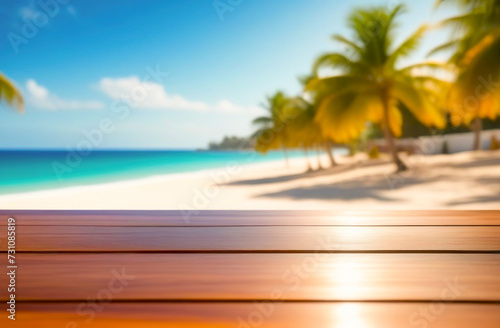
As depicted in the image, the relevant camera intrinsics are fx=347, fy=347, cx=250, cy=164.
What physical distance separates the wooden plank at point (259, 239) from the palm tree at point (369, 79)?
7.12 metres

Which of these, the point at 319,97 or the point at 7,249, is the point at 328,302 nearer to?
the point at 7,249

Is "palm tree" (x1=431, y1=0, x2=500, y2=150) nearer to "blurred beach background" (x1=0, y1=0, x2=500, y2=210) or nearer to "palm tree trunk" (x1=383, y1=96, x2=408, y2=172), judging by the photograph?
"blurred beach background" (x1=0, y1=0, x2=500, y2=210)

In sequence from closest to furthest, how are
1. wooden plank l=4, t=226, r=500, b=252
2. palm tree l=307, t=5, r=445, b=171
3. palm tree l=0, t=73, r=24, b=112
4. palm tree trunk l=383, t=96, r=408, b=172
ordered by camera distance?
1. wooden plank l=4, t=226, r=500, b=252
2. palm tree l=0, t=73, r=24, b=112
3. palm tree l=307, t=5, r=445, b=171
4. palm tree trunk l=383, t=96, r=408, b=172

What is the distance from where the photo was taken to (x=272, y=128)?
52.8 ft

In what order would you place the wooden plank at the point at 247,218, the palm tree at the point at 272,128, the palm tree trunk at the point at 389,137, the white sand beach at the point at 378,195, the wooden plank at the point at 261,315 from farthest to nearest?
1. the palm tree at the point at 272,128
2. the palm tree trunk at the point at 389,137
3. the white sand beach at the point at 378,195
4. the wooden plank at the point at 247,218
5. the wooden plank at the point at 261,315

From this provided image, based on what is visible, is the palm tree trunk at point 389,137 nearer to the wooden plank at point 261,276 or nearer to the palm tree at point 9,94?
the palm tree at point 9,94

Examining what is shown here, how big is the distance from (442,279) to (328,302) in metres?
0.23

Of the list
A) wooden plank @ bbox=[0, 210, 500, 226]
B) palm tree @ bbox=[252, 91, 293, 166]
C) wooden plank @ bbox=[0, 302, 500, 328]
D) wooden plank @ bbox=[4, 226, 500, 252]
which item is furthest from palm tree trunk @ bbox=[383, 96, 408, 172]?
wooden plank @ bbox=[0, 302, 500, 328]

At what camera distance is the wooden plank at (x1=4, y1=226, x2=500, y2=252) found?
812 millimetres

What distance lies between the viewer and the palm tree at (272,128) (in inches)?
625

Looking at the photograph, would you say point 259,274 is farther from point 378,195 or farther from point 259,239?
point 378,195

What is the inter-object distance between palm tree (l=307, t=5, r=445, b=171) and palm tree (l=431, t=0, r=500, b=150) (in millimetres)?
2049

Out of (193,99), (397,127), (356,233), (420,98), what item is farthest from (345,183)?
(193,99)

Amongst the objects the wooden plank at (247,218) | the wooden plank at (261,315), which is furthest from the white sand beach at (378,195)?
the wooden plank at (261,315)
